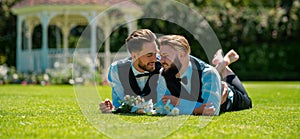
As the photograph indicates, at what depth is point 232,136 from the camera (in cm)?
434

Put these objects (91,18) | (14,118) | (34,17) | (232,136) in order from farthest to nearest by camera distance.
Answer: (34,17)
(91,18)
(14,118)
(232,136)

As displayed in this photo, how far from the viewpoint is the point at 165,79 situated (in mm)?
5828

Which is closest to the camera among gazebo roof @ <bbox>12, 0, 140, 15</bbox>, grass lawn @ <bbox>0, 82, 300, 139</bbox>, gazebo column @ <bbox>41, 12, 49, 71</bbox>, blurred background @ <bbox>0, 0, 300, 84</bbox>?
grass lawn @ <bbox>0, 82, 300, 139</bbox>

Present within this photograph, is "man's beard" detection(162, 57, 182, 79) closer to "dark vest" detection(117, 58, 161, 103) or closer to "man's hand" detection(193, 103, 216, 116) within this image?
"dark vest" detection(117, 58, 161, 103)

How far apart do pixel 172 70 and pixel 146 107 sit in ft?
1.63

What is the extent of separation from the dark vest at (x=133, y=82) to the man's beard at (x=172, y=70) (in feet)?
0.74

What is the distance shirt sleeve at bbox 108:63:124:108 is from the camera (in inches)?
243

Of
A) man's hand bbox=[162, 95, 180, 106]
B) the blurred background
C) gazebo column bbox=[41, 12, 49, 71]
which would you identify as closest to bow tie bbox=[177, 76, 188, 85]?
man's hand bbox=[162, 95, 180, 106]

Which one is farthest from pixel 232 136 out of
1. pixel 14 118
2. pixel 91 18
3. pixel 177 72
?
pixel 91 18

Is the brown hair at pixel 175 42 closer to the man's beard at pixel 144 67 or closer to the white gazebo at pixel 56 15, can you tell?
the man's beard at pixel 144 67

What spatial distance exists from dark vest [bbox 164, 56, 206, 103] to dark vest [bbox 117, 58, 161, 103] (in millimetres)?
261

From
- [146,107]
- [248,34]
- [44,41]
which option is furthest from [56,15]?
[146,107]

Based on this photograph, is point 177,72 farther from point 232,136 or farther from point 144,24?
point 144,24

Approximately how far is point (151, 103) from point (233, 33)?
59.1 feet
